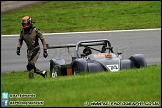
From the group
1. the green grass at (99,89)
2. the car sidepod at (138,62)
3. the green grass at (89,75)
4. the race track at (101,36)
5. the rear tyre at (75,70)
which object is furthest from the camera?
the race track at (101,36)

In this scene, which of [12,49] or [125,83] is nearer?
[125,83]

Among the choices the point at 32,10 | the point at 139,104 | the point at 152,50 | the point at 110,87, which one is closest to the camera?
the point at 139,104

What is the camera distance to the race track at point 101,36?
1959 centimetres

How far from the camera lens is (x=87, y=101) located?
9.35 meters

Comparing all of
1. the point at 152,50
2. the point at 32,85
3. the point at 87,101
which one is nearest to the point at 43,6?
the point at 152,50

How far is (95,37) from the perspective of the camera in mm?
22984

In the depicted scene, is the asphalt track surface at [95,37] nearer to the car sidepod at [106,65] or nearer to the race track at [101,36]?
the race track at [101,36]

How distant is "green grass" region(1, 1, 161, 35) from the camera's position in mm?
24750

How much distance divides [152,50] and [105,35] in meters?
3.14

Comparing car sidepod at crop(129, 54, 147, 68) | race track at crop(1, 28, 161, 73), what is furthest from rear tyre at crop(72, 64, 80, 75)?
race track at crop(1, 28, 161, 73)

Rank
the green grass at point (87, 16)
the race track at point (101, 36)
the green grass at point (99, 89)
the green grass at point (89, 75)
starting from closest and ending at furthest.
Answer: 1. the green grass at point (99, 89)
2. the green grass at point (89, 75)
3. the race track at point (101, 36)
4. the green grass at point (87, 16)

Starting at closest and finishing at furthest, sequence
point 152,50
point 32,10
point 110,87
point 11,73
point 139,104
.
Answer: point 139,104 < point 110,87 < point 11,73 < point 152,50 < point 32,10

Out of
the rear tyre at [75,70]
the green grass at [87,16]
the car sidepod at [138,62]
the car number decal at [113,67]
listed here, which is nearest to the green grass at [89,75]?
the green grass at [87,16]

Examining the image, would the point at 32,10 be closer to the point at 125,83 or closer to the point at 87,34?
the point at 87,34
